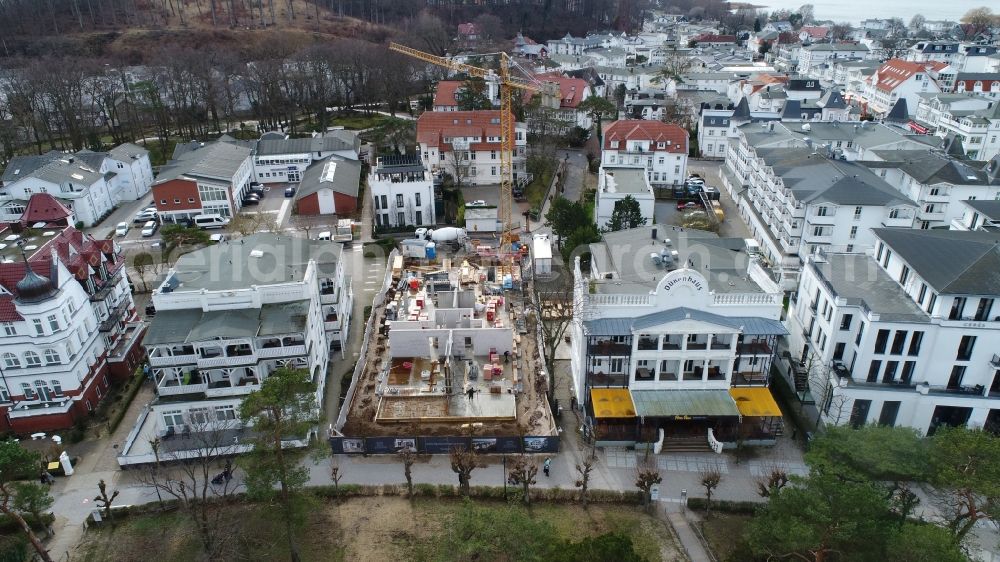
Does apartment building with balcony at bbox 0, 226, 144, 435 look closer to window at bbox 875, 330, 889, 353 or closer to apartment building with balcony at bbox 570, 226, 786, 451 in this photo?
apartment building with balcony at bbox 570, 226, 786, 451

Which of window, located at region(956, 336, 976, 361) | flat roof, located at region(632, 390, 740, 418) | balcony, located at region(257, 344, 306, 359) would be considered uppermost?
window, located at region(956, 336, 976, 361)

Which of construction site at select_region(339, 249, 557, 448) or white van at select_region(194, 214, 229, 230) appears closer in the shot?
construction site at select_region(339, 249, 557, 448)

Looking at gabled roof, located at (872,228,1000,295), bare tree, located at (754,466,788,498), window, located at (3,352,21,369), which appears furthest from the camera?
window, located at (3,352,21,369)

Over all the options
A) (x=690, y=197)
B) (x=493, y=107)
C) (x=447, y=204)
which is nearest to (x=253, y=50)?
(x=493, y=107)

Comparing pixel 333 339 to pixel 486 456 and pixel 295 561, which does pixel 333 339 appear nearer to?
pixel 486 456

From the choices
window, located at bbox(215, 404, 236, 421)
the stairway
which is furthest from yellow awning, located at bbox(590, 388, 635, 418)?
window, located at bbox(215, 404, 236, 421)

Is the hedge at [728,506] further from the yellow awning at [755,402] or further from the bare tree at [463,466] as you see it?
the bare tree at [463,466]

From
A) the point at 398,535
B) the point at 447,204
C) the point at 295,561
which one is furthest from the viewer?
the point at 447,204
